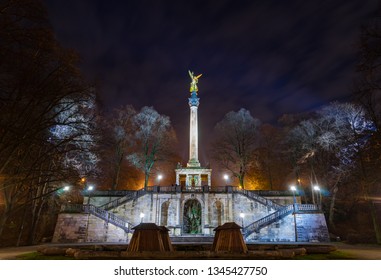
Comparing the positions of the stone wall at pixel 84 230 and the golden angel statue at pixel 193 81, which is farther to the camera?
Result: the golden angel statue at pixel 193 81

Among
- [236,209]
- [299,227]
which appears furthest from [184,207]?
[299,227]

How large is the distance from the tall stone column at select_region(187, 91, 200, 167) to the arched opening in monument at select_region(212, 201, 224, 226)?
7915 millimetres

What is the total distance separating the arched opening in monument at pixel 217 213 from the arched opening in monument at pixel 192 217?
1.75m

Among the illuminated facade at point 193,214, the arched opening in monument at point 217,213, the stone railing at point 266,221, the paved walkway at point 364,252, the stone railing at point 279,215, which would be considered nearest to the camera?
the paved walkway at point 364,252

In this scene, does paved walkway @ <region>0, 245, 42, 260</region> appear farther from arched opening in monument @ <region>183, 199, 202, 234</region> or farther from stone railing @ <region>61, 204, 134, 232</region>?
arched opening in monument @ <region>183, 199, 202, 234</region>

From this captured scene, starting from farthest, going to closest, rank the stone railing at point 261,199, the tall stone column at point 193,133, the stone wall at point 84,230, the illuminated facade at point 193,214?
1. the tall stone column at point 193,133
2. the stone railing at point 261,199
3. the illuminated facade at point 193,214
4. the stone wall at point 84,230

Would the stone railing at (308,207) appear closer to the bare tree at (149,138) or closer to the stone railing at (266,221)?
the stone railing at (266,221)

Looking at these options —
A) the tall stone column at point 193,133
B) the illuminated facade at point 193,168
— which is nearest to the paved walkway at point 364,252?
the illuminated facade at point 193,168

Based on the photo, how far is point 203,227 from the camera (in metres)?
29.8

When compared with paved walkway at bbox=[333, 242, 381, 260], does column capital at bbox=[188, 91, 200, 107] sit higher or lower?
higher

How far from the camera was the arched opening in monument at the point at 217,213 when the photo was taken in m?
30.7

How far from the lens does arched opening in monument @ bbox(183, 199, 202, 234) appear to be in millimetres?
31219

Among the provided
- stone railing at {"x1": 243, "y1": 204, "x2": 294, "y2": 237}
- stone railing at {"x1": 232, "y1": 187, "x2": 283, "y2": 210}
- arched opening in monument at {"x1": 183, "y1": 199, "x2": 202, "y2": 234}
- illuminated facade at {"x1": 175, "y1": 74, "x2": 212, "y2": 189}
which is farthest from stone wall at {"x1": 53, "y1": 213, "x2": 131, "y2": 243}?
stone railing at {"x1": 232, "y1": 187, "x2": 283, "y2": 210}
